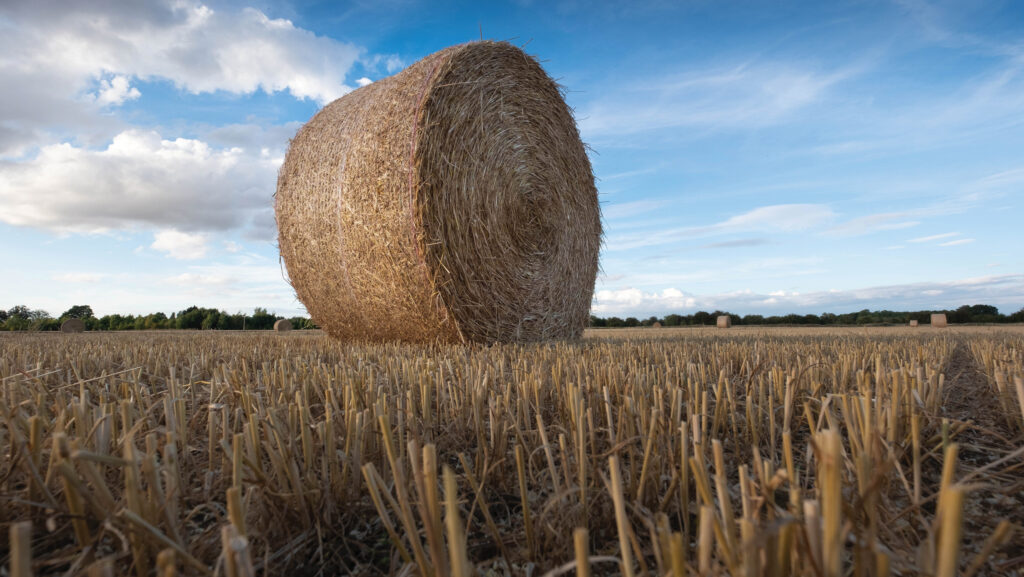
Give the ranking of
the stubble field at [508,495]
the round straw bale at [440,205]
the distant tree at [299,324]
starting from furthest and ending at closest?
the distant tree at [299,324] < the round straw bale at [440,205] < the stubble field at [508,495]

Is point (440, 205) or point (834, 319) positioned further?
point (834, 319)

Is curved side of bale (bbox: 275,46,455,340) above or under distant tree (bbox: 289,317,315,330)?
above

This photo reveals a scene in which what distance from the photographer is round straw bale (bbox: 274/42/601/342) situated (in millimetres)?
4488

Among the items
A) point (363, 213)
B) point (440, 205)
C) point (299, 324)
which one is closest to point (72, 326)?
point (299, 324)

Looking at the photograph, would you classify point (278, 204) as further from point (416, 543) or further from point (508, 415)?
point (416, 543)

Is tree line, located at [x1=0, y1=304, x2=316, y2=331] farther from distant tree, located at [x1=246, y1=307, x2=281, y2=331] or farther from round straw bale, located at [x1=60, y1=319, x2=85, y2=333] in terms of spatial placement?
round straw bale, located at [x1=60, y1=319, x2=85, y2=333]

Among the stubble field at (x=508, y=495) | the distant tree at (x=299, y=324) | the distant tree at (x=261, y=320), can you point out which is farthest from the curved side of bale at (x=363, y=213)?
the distant tree at (x=261, y=320)

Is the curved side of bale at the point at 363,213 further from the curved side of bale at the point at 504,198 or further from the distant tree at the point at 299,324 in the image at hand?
the distant tree at the point at 299,324

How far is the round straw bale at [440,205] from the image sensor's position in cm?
449

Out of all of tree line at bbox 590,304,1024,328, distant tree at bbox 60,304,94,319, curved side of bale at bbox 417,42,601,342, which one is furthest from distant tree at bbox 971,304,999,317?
distant tree at bbox 60,304,94,319

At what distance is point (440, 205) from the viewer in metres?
4.50

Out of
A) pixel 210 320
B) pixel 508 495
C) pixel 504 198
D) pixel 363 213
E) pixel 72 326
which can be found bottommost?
pixel 508 495

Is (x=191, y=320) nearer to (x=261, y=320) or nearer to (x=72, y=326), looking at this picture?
(x=261, y=320)

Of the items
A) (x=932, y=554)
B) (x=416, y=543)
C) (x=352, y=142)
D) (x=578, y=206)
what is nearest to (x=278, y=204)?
(x=352, y=142)
